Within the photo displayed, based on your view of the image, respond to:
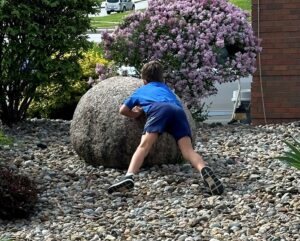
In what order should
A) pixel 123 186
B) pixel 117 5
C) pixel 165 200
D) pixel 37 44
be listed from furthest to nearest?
pixel 117 5, pixel 37 44, pixel 123 186, pixel 165 200

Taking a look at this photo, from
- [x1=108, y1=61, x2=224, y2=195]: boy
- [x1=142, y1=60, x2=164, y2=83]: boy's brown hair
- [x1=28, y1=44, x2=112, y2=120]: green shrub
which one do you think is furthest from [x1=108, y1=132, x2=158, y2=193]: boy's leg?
[x1=28, y1=44, x2=112, y2=120]: green shrub

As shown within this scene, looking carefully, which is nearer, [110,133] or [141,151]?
[141,151]

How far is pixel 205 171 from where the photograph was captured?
7297mm

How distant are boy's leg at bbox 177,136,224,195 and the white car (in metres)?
56.1

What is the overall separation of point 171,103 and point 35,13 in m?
3.81

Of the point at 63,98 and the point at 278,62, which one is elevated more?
the point at 278,62

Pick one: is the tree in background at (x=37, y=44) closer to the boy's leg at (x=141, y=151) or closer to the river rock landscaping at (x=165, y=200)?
the river rock landscaping at (x=165, y=200)

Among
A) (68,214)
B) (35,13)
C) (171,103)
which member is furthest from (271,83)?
(68,214)

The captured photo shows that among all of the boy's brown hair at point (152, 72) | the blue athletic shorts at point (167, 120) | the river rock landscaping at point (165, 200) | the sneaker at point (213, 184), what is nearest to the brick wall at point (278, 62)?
the river rock landscaping at point (165, 200)

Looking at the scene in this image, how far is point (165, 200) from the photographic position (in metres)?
7.15

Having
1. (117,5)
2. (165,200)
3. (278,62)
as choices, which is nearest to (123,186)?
(165,200)

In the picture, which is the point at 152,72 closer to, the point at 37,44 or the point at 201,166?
the point at 201,166

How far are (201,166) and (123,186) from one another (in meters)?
0.72

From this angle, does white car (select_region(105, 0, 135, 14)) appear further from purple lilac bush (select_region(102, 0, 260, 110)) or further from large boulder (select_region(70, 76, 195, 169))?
large boulder (select_region(70, 76, 195, 169))
